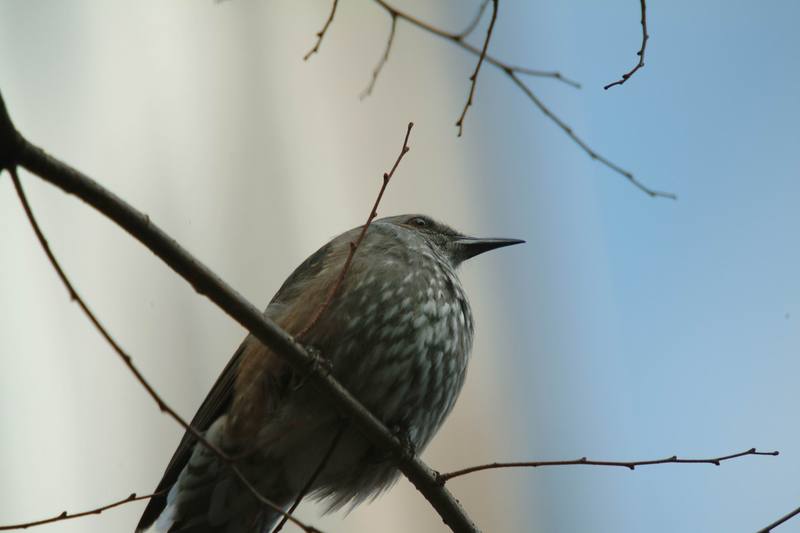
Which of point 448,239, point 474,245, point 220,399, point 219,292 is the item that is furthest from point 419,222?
point 219,292

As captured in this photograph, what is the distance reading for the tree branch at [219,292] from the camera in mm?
2678

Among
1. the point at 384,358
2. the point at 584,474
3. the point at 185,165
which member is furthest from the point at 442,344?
the point at 584,474

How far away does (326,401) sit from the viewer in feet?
12.5

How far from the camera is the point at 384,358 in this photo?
13.1 feet

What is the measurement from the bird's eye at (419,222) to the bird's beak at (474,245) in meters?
0.20

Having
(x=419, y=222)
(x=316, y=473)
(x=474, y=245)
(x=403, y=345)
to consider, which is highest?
(x=419, y=222)

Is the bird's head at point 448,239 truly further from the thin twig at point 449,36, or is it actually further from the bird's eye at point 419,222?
the thin twig at point 449,36

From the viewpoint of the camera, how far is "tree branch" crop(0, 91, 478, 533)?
2.68 meters

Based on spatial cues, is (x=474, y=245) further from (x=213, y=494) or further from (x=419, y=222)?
(x=213, y=494)

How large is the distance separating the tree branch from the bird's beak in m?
1.82

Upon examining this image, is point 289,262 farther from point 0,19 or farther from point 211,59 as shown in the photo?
point 0,19

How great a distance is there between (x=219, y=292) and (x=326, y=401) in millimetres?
957

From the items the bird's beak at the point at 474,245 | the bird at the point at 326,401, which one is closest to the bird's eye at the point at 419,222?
the bird's beak at the point at 474,245

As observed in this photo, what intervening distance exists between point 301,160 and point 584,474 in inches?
162
